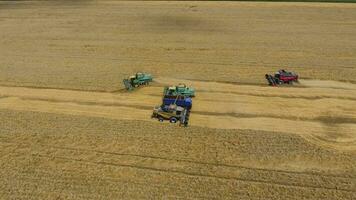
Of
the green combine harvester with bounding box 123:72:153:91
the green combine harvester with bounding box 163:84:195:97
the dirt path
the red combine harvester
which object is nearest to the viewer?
the dirt path

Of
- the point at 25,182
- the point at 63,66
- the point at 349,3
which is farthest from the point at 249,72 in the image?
the point at 349,3

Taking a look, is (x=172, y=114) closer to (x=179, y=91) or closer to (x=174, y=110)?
(x=174, y=110)

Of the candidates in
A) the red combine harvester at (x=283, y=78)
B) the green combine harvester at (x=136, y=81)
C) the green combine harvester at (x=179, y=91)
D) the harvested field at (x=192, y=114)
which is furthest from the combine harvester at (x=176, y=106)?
the red combine harvester at (x=283, y=78)

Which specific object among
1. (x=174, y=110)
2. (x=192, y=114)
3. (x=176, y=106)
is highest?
(x=176, y=106)

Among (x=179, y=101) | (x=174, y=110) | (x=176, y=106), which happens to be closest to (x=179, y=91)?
(x=179, y=101)

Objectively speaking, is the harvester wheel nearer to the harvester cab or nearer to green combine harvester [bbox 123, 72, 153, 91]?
the harvester cab

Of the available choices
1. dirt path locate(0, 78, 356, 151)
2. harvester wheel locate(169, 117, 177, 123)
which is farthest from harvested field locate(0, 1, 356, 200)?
harvester wheel locate(169, 117, 177, 123)

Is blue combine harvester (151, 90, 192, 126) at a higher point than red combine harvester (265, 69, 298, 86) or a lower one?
lower

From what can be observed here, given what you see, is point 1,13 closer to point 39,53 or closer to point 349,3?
point 39,53
